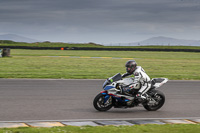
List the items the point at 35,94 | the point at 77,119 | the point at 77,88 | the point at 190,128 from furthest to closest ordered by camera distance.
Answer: the point at 77,88
the point at 35,94
the point at 77,119
the point at 190,128

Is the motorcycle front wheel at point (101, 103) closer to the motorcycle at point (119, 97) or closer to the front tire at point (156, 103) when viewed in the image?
the motorcycle at point (119, 97)

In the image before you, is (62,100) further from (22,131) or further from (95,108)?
(22,131)

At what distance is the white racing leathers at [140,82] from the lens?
30.9 ft

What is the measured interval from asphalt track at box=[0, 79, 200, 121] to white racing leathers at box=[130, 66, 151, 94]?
634 mm

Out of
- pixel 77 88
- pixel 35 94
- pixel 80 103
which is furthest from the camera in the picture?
pixel 77 88

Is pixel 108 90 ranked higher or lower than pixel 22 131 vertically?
higher

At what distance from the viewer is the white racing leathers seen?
9.41m

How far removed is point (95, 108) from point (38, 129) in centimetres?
291

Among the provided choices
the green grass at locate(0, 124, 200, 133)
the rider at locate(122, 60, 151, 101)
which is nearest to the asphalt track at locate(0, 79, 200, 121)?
the rider at locate(122, 60, 151, 101)

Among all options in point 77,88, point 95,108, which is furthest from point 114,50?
point 95,108

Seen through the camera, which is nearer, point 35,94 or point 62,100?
point 62,100

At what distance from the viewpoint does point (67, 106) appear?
10070mm

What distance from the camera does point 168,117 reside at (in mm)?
8836

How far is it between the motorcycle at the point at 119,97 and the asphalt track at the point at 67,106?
0.63 ft
